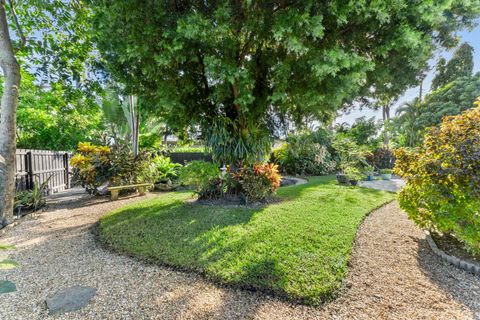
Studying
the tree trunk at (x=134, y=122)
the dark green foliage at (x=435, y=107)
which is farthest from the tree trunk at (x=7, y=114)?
the dark green foliage at (x=435, y=107)

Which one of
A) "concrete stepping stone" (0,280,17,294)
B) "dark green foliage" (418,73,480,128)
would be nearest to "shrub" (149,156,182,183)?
"concrete stepping stone" (0,280,17,294)

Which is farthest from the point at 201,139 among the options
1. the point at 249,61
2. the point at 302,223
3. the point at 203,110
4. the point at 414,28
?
the point at 414,28

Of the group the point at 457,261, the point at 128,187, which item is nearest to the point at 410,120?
the point at 457,261

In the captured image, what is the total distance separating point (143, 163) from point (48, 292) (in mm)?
6390

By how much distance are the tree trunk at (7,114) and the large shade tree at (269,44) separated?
6.93 ft

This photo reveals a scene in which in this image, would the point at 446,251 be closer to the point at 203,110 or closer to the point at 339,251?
the point at 339,251

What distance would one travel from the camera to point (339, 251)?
11.6ft

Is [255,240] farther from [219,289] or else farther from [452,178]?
[452,178]

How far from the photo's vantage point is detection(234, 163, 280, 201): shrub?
627 cm

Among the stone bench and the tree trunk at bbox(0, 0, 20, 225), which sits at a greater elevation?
the tree trunk at bbox(0, 0, 20, 225)

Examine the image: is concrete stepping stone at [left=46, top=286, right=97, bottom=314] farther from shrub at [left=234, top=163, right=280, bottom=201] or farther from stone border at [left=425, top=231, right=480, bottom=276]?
stone border at [left=425, top=231, right=480, bottom=276]

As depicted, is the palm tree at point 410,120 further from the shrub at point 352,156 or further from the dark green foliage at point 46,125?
the dark green foliage at point 46,125

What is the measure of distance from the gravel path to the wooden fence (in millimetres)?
4309

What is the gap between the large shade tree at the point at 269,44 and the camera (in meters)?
3.94
